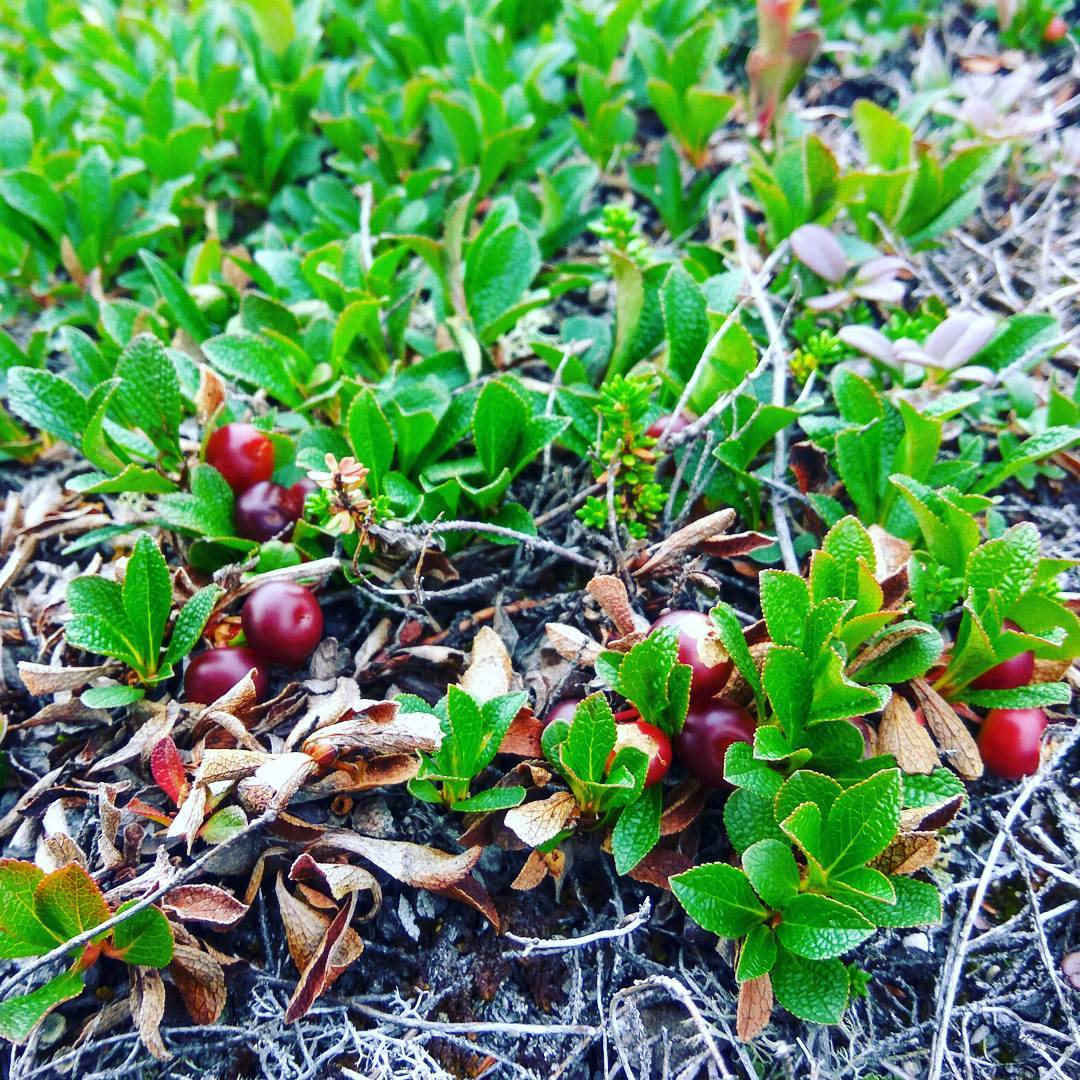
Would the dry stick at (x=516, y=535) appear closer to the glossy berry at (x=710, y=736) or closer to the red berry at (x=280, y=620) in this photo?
the red berry at (x=280, y=620)

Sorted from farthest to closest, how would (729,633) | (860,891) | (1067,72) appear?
(1067,72), (729,633), (860,891)

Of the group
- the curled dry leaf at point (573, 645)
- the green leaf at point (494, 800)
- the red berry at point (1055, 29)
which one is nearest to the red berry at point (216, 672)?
the green leaf at point (494, 800)

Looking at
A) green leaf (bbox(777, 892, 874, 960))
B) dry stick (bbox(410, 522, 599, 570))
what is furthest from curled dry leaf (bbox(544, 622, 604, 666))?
green leaf (bbox(777, 892, 874, 960))

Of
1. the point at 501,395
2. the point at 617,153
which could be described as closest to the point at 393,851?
the point at 501,395

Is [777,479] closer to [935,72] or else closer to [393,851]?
[393,851]

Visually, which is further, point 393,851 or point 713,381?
point 713,381

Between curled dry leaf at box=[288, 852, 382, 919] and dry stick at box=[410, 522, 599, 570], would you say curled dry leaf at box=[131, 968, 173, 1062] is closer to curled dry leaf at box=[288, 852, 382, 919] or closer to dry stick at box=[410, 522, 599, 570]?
curled dry leaf at box=[288, 852, 382, 919]
